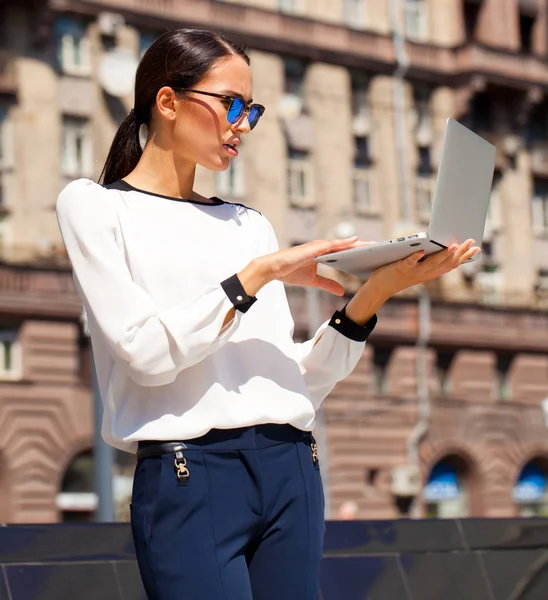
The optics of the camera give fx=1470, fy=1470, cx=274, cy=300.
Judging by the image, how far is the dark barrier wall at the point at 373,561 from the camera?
135 inches

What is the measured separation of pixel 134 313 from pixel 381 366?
2912 centimetres

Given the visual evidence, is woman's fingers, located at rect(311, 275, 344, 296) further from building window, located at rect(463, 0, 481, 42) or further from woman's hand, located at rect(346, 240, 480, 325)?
building window, located at rect(463, 0, 481, 42)

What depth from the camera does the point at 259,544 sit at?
229 cm

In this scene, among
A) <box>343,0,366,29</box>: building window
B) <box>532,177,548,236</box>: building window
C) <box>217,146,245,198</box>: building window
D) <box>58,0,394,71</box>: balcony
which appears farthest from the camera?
<box>532,177,548,236</box>: building window

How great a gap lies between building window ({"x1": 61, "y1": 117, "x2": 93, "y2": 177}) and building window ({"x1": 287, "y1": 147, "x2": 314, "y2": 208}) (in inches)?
203

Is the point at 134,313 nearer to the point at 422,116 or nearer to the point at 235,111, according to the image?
the point at 235,111

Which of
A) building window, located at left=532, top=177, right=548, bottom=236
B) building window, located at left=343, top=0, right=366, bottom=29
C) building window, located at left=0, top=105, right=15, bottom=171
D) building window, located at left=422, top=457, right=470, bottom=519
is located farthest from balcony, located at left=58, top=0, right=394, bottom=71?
building window, located at left=422, top=457, right=470, bottom=519

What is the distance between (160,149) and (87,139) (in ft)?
82.2

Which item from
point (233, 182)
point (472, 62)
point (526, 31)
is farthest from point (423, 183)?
point (526, 31)

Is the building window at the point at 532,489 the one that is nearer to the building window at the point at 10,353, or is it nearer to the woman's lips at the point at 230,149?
the building window at the point at 10,353

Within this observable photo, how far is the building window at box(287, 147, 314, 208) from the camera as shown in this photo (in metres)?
30.8

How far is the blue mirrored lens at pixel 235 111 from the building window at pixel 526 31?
34471mm

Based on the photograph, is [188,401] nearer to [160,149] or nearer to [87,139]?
[160,149]

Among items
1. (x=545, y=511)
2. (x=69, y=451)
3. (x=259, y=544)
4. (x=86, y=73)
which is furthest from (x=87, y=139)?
(x=259, y=544)
